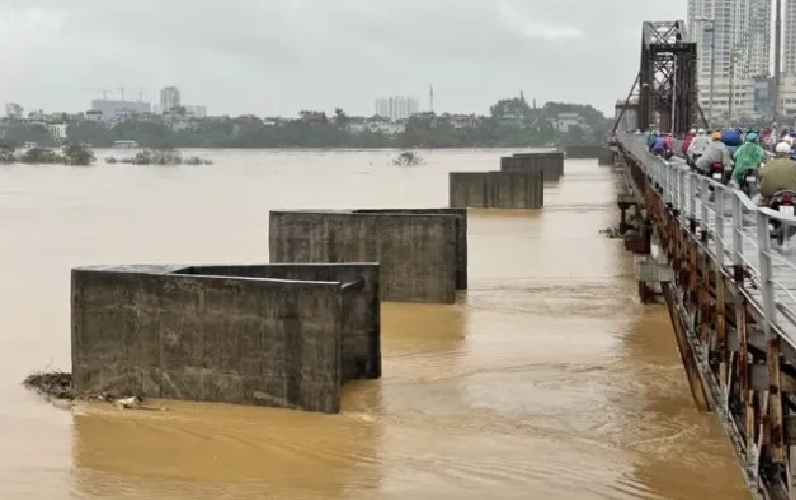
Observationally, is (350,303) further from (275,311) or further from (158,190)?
(158,190)

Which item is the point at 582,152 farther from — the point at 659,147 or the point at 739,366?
the point at 739,366

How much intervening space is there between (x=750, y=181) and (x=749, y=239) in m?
7.21

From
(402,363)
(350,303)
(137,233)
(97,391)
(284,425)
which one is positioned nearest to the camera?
(284,425)

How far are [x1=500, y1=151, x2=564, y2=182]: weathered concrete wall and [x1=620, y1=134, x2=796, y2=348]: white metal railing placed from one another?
223 ft

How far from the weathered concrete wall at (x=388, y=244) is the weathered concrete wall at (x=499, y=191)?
103 ft

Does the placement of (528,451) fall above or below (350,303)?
below

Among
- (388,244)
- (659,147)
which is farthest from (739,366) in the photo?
(659,147)

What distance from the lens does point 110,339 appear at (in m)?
16.4

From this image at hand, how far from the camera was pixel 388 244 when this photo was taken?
25844 mm

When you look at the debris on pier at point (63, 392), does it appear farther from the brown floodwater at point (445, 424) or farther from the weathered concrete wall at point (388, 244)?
the weathered concrete wall at point (388, 244)

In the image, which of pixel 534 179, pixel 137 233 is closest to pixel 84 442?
pixel 137 233

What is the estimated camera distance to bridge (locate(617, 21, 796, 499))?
316 inches

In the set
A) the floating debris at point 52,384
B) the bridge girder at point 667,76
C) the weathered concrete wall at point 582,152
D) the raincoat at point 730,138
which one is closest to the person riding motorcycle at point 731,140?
the raincoat at point 730,138

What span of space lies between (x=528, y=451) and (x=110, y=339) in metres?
6.26
